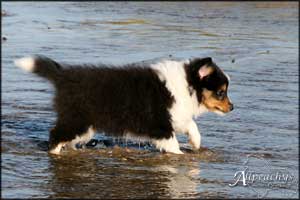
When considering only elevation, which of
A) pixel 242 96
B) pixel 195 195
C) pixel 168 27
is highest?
pixel 168 27

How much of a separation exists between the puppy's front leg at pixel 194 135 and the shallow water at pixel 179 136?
124 mm

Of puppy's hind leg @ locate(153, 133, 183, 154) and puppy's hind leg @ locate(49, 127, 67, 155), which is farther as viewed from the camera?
puppy's hind leg @ locate(153, 133, 183, 154)

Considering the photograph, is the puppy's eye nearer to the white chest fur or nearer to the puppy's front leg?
the white chest fur

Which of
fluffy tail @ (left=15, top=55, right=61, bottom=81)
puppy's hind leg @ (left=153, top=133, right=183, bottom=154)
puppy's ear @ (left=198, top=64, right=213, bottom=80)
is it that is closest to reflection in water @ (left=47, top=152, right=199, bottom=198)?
puppy's hind leg @ (left=153, top=133, right=183, bottom=154)

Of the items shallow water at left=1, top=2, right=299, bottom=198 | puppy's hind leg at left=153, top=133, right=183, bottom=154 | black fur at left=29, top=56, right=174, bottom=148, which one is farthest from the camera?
puppy's hind leg at left=153, top=133, right=183, bottom=154

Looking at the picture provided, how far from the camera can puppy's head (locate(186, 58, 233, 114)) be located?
734 centimetres

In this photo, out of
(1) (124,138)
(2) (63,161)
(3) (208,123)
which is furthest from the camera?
(3) (208,123)

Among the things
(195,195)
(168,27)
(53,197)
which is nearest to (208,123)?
(195,195)

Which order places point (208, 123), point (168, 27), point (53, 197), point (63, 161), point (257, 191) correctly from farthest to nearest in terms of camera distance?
point (168, 27), point (208, 123), point (63, 161), point (257, 191), point (53, 197)

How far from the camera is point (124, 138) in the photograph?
7.50 metres

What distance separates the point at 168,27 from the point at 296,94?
8.99 metres

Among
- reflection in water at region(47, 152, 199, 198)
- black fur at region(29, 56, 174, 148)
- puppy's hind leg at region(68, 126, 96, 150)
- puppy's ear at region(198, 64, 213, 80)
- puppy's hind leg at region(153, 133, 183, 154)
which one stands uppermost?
puppy's ear at region(198, 64, 213, 80)

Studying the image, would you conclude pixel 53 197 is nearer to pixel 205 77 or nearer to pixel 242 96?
pixel 205 77

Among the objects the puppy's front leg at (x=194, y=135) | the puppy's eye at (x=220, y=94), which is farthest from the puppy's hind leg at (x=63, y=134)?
the puppy's eye at (x=220, y=94)
